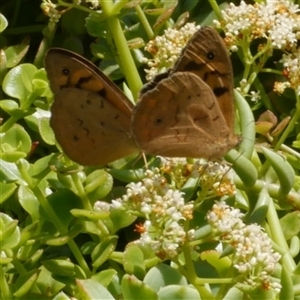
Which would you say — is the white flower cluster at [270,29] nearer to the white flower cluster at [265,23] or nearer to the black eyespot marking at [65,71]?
the white flower cluster at [265,23]

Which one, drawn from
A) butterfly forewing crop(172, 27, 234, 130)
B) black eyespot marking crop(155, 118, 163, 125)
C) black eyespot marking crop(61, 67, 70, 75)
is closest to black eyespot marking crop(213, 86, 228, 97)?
butterfly forewing crop(172, 27, 234, 130)

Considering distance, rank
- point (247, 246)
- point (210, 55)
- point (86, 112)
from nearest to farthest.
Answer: point (247, 246)
point (210, 55)
point (86, 112)

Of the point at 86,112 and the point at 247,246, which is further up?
the point at 86,112

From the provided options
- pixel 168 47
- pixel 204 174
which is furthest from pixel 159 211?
pixel 168 47

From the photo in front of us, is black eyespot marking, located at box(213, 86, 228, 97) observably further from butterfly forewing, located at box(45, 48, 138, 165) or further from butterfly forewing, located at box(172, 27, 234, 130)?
butterfly forewing, located at box(45, 48, 138, 165)

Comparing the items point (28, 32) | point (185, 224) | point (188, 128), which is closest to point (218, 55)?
point (188, 128)

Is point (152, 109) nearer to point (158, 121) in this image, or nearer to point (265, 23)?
point (158, 121)
